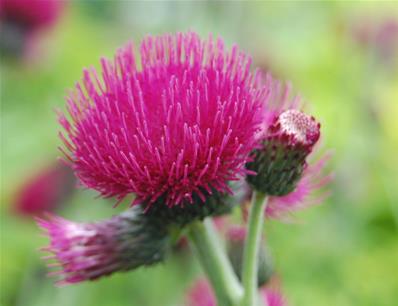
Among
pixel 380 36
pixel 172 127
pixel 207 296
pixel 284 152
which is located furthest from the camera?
pixel 380 36

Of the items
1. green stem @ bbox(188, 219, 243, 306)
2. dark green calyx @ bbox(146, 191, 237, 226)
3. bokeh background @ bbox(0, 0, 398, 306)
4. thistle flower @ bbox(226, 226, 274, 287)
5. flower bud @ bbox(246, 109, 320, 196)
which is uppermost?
flower bud @ bbox(246, 109, 320, 196)

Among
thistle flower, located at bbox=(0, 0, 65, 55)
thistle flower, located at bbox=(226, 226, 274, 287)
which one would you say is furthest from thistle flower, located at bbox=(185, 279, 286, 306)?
thistle flower, located at bbox=(0, 0, 65, 55)

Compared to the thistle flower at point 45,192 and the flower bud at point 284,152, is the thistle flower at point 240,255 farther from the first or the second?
the thistle flower at point 45,192

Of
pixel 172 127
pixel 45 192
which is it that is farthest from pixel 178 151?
pixel 45 192

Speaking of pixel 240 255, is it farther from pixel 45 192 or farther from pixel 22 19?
pixel 22 19

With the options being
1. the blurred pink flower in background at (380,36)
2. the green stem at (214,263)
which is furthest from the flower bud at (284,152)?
the blurred pink flower in background at (380,36)

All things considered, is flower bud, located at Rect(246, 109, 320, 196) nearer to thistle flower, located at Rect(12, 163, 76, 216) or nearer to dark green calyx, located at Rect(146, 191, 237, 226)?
dark green calyx, located at Rect(146, 191, 237, 226)

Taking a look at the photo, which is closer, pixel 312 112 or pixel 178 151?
pixel 178 151
